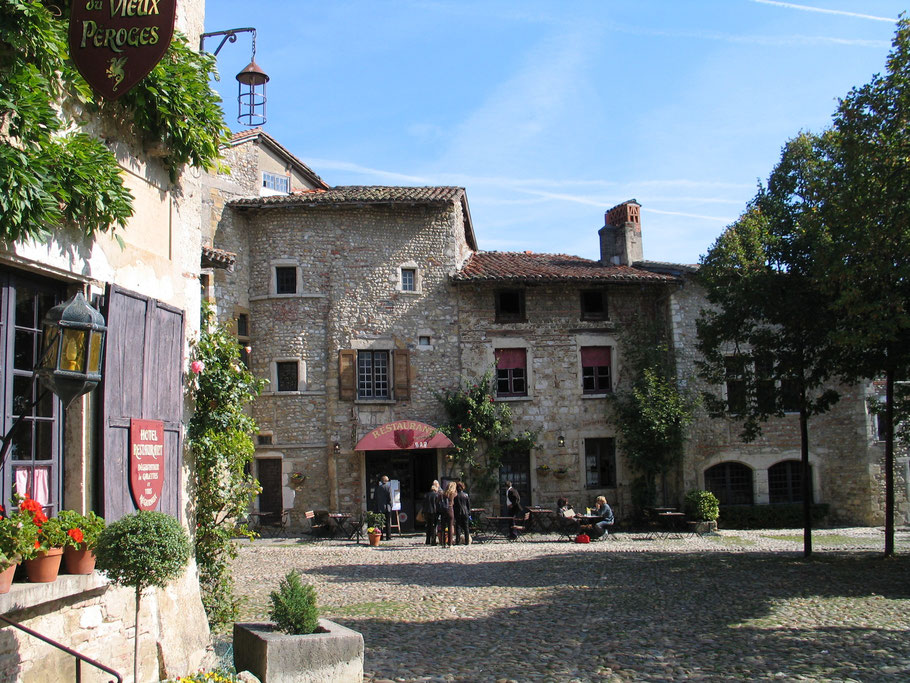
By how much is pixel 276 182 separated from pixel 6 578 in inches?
807

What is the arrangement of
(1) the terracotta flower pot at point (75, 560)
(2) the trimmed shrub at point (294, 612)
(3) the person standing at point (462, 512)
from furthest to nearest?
1. (3) the person standing at point (462, 512)
2. (2) the trimmed shrub at point (294, 612)
3. (1) the terracotta flower pot at point (75, 560)

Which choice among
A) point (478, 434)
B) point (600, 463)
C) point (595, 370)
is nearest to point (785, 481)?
point (600, 463)

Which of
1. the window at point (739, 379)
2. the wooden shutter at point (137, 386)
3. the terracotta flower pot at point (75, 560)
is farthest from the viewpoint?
the window at point (739, 379)

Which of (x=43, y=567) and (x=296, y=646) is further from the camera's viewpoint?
(x=296, y=646)

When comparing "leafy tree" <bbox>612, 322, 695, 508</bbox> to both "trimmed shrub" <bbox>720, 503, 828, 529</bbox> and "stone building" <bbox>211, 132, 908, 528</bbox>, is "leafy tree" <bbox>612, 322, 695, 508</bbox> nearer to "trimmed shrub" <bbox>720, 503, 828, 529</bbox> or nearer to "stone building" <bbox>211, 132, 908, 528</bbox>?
"stone building" <bbox>211, 132, 908, 528</bbox>

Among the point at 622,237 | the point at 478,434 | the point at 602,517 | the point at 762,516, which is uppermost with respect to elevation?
the point at 622,237

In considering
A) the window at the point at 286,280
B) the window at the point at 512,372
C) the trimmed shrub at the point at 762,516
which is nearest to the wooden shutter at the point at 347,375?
the window at the point at 286,280

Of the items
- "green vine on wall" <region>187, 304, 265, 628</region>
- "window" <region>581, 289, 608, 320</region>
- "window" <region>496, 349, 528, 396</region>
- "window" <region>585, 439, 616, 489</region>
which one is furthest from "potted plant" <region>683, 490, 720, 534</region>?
"green vine on wall" <region>187, 304, 265, 628</region>

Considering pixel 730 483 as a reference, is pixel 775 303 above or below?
above

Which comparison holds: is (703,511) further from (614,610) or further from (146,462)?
(146,462)

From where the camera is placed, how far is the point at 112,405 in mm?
5996

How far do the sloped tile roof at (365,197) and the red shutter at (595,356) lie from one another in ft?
19.0

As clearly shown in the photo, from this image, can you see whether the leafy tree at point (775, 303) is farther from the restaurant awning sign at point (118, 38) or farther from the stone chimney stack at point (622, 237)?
the restaurant awning sign at point (118, 38)

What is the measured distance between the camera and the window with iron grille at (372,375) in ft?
72.1
